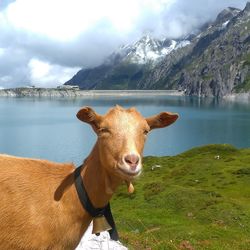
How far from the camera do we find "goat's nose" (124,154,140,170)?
23.6 feet

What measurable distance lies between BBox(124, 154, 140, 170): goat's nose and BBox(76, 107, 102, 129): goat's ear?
1.09m

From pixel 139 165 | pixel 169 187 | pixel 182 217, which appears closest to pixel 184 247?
pixel 139 165

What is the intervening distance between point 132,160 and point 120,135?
75 cm

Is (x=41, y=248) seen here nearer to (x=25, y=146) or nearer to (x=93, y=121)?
(x=93, y=121)

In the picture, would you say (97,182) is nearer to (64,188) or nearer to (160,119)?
(64,188)

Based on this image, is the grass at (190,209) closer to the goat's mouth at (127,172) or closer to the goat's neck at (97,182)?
the goat's neck at (97,182)

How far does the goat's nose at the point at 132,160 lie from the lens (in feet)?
23.6

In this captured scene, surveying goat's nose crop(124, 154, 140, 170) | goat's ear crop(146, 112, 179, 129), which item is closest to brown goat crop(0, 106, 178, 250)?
goat's ear crop(146, 112, 179, 129)

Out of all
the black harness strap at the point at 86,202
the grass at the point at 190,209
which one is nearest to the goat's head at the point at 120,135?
the black harness strap at the point at 86,202

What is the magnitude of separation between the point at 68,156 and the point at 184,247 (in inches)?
4943

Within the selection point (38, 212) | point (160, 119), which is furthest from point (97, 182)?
point (160, 119)

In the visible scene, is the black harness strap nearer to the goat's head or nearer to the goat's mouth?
the goat's head

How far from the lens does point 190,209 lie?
42.3 m

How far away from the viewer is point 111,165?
771 cm
